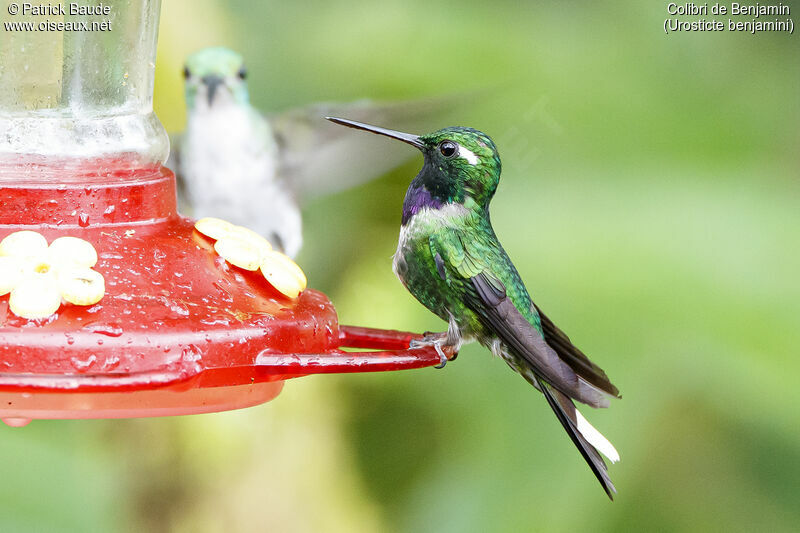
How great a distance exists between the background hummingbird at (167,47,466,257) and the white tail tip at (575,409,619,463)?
2.00 metres

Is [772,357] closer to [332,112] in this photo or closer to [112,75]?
[332,112]

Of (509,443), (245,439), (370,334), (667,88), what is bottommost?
(245,439)

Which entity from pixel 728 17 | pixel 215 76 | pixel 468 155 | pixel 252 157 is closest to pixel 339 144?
pixel 252 157

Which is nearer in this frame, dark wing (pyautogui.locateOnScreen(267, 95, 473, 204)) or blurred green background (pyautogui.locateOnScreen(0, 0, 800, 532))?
blurred green background (pyautogui.locateOnScreen(0, 0, 800, 532))

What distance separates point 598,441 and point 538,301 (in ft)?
5.06

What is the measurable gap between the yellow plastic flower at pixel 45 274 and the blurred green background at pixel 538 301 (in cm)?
199

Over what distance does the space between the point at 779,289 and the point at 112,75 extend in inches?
103

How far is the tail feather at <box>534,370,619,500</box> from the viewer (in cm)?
244

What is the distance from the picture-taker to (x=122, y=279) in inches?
79.7

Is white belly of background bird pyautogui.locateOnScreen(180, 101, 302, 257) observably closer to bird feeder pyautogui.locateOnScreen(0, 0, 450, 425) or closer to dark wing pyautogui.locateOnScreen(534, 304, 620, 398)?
bird feeder pyautogui.locateOnScreen(0, 0, 450, 425)

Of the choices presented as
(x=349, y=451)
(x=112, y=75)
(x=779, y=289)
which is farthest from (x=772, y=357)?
(x=112, y=75)

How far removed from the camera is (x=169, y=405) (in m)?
2.05

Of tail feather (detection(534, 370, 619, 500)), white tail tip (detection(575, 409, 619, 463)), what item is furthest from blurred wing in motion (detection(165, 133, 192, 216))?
white tail tip (detection(575, 409, 619, 463))

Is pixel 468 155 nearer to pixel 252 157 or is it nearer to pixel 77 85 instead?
pixel 77 85
